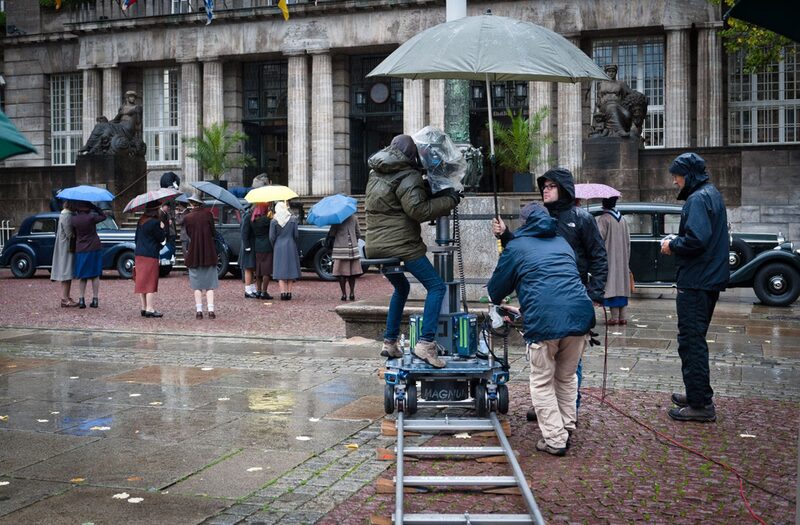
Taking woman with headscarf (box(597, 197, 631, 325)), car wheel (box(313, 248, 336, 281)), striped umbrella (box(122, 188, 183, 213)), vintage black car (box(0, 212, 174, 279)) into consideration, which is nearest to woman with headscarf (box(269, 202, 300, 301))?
striped umbrella (box(122, 188, 183, 213))

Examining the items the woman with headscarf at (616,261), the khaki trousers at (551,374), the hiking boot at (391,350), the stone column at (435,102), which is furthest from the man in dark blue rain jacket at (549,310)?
the stone column at (435,102)

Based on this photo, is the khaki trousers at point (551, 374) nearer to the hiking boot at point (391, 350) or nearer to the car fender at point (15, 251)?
the hiking boot at point (391, 350)

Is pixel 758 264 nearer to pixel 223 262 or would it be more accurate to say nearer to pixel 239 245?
pixel 239 245

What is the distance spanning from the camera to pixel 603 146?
2647 centimetres

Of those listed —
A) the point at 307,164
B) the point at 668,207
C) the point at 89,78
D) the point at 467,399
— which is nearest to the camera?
the point at 467,399

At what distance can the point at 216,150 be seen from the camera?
109 ft

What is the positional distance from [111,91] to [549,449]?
33.4 metres

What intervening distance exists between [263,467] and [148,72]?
111ft

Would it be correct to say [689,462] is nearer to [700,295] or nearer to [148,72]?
[700,295]

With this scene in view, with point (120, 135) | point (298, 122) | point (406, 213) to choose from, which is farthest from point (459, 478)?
point (298, 122)

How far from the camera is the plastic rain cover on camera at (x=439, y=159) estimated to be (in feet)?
25.2

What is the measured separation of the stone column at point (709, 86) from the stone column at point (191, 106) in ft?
56.0

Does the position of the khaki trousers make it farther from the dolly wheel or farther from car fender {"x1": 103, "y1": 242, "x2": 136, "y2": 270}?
car fender {"x1": 103, "y1": 242, "x2": 136, "y2": 270}

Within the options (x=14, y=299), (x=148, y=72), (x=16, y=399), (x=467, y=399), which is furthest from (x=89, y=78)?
(x=467, y=399)
